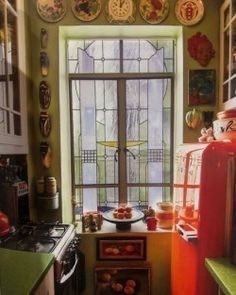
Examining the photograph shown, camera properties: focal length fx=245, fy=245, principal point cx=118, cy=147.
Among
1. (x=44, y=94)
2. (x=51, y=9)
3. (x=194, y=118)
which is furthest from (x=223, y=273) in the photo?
(x=51, y=9)

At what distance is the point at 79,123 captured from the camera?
224cm

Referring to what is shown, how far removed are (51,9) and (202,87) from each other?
1.34 m

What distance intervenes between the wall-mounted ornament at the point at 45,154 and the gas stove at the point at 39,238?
470mm

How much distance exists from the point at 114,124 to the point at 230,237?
1375 millimetres

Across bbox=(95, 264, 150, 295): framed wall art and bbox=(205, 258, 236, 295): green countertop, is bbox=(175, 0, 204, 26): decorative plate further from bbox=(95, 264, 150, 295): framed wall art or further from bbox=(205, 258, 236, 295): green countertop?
bbox=(95, 264, 150, 295): framed wall art

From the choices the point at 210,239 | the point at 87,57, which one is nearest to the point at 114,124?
the point at 87,57

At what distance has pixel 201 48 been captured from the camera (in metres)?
1.94

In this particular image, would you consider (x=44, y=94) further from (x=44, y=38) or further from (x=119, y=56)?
(x=119, y=56)

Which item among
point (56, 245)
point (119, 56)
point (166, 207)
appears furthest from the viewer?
point (119, 56)

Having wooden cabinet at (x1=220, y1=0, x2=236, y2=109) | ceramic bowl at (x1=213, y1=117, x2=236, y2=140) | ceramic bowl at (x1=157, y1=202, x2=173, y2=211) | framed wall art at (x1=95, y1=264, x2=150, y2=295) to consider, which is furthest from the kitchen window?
ceramic bowl at (x1=213, y1=117, x2=236, y2=140)

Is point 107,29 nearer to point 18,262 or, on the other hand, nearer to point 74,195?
point 74,195

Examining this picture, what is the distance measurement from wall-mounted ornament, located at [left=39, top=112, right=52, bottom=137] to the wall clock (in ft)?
2.98

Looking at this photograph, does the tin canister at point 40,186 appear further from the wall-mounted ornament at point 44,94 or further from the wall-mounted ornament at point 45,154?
the wall-mounted ornament at point 44,94

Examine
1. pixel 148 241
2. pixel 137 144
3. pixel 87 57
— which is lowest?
pixel 148 241
